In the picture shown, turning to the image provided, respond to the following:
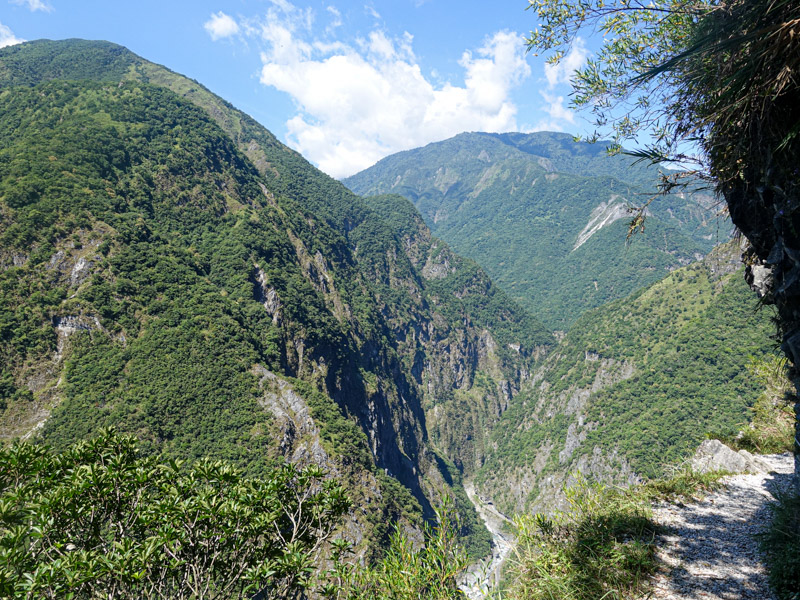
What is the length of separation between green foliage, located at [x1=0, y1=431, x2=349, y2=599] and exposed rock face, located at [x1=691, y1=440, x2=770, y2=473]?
11681 mm

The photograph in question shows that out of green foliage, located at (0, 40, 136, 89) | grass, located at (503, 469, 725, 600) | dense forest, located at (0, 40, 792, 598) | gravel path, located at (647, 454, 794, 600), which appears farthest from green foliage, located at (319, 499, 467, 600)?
green foliage, located at (0, 40, 136, 89)

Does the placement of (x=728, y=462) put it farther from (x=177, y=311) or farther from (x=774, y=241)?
(x=177, y=311)

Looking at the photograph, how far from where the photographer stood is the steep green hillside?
91875mm

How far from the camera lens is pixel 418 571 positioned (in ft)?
23.9

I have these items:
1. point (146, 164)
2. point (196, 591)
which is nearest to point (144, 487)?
point (196, 591)

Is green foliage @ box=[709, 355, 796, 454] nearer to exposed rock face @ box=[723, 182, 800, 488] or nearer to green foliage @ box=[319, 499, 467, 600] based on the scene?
exposed rock face @ box=[723, 182, 800, 488]

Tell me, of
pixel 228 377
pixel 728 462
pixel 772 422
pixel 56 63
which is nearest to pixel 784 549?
pixel 728 462

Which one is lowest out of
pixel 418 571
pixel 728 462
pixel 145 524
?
pixel 145 524

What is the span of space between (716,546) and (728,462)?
23.4 feet

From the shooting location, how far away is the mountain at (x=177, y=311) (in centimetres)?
5622

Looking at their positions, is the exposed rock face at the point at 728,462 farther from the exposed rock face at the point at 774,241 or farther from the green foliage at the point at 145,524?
the green foliage at the point at 145,524

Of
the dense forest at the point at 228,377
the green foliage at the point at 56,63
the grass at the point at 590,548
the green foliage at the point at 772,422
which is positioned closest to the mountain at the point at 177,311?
the dense forest at the point at 228,377

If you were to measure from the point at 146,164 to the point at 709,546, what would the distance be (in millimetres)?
115420

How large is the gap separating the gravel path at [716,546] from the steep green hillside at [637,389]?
78.2m
